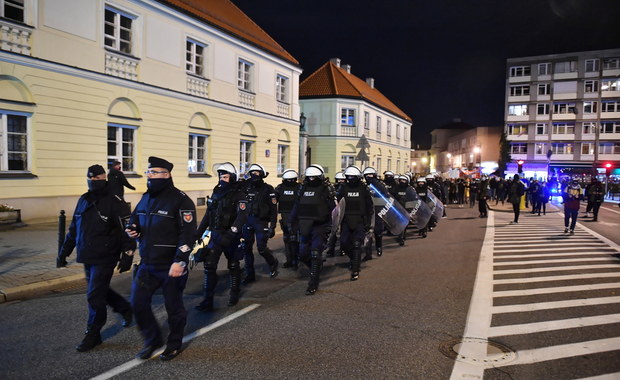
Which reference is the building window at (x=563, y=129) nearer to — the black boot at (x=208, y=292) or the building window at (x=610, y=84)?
the building window at (x=610, y=84)

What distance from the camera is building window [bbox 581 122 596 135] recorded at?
63.1m

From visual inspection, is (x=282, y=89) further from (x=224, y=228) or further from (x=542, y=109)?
(x=542, y=109)

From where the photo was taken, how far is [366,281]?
26.3ft

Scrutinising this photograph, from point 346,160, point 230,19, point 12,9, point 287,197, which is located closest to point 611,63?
point 346,160

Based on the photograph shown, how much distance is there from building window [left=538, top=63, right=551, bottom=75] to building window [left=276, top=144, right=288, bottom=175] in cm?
5580

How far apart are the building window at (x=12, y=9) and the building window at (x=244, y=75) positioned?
34.2ft

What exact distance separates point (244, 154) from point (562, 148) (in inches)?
2300

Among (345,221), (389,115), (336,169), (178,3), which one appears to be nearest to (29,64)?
(178,3)

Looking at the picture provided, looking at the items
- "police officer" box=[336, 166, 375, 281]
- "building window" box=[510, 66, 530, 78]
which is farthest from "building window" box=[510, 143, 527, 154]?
"police officer" box=[336, 166, 375, 281]

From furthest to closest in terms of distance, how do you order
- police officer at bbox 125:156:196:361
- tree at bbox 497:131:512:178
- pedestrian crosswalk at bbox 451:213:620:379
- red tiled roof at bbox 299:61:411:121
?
tree at bbox 497:131:512:178
red tiled roof at bbox 299:61:411:121
police officer at bbox 125:156:196:361
pedestrian crosswalk at bbox 451:213:620:379

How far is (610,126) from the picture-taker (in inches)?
2464

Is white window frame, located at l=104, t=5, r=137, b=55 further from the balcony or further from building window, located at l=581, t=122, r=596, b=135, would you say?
building window, located at l=581, t=122, r=596, b=135

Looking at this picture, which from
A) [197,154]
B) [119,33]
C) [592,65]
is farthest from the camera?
[592,65]

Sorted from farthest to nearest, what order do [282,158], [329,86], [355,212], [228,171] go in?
[329,86]
[282,158]
[355,212]
[228,171]
